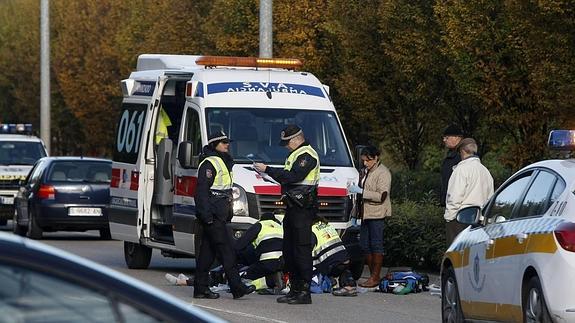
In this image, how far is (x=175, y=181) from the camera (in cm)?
1783

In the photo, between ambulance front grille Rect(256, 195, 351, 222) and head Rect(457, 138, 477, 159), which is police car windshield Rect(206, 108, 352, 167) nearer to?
ambulance front grille Rect(256, 195, 351, 222)

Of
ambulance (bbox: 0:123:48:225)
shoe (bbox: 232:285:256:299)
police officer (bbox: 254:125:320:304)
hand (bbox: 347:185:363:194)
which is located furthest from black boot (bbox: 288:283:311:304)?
ambulance (bbox: 0:123:48:225)

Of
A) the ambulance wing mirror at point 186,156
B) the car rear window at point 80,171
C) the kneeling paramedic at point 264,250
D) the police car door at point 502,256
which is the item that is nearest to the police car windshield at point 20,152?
the car rear window at point 80,171

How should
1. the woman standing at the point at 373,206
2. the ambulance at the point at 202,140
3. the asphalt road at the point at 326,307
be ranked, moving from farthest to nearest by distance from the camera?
the ambulance at the point at 202,140
the woman standing at the point at 373,206
the asphalt road at the point at 326,307

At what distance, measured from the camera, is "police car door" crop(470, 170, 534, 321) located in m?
9.99

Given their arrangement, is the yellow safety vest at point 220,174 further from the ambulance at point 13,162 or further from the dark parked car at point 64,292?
the ambulance at point 13,162

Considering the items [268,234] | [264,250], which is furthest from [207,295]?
[268,234]

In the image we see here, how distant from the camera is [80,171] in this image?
25.6 metres

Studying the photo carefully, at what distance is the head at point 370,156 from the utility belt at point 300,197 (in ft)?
8.26

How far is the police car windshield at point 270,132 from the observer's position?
56.2 ft

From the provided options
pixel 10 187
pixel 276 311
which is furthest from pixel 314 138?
pixel 10 187

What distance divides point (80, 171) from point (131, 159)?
6.72m

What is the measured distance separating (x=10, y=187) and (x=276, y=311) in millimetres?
15922

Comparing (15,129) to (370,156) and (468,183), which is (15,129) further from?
(468,183)
